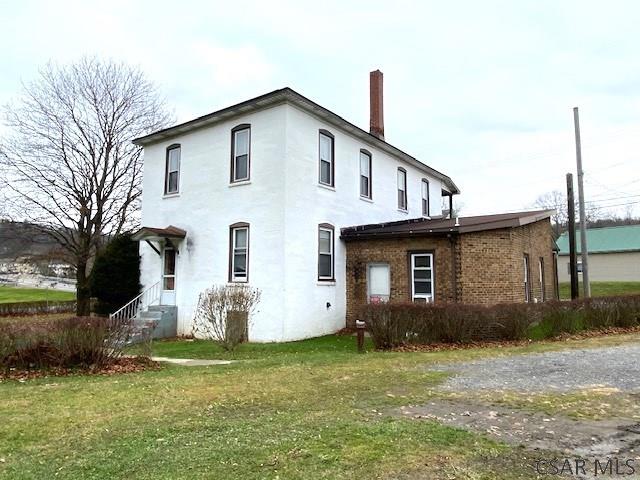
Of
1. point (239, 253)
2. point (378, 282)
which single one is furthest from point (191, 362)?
point (378, 282)

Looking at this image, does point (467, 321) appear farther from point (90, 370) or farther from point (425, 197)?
point (425, 197)

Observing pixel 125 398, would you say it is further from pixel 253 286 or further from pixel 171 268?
pixel 171 268

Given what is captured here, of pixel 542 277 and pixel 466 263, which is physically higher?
pixel 466 263

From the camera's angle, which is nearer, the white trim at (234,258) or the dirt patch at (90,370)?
the dirt patch at (90,370)

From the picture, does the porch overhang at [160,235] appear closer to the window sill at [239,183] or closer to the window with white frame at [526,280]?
the window sill at [239,183]

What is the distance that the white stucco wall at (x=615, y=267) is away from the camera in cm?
4112

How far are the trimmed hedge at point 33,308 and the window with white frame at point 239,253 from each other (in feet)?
64.1

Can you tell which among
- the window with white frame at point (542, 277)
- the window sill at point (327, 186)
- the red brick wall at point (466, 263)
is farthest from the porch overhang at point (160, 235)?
the window with white frame at point (542, 277)

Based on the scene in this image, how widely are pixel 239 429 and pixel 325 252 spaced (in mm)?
11737

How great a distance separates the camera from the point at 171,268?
18266 millimetres

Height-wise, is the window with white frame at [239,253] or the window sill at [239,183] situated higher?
the window sill at [239,183]

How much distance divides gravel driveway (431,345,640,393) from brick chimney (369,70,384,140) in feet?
42.9

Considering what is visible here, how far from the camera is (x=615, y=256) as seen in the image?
42.1 m

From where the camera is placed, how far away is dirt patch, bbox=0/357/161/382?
8828 millimetres
